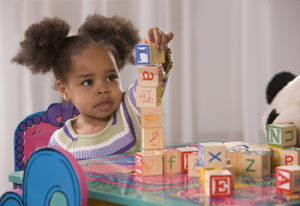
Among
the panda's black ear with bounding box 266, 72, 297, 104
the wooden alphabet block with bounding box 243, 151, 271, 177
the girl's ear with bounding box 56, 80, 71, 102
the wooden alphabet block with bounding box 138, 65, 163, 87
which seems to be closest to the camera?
the wooden alphabet block with bounding box 243, 151, 271, 177

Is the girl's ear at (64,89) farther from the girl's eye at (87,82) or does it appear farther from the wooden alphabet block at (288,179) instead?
the wooden alphabet block at (288,179)

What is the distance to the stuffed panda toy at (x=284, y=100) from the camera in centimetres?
93

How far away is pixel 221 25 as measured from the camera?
2490 millimetres

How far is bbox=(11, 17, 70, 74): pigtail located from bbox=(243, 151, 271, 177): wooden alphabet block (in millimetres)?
782

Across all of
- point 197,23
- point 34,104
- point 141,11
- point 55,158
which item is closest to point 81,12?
point 141,11

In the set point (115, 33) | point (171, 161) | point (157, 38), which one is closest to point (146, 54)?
point (157, 38)

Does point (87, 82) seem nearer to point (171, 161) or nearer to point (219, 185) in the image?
point (171, 161)

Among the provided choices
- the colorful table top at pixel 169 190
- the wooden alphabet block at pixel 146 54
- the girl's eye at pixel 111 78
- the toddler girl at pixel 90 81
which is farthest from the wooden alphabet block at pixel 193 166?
the girl's eye at pixel 111 78

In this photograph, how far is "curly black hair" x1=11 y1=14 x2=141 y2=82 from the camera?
4.26 feet

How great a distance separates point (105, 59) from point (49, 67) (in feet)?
0.73

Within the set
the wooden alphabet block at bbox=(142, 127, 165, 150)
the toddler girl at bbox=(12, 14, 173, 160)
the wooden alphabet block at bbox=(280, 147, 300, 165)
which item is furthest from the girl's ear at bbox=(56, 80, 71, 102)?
the wooden alphabet block at bbox=(280, 147, 300, 165)

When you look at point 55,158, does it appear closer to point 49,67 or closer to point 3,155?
point 49,67

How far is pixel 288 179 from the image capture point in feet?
2.17

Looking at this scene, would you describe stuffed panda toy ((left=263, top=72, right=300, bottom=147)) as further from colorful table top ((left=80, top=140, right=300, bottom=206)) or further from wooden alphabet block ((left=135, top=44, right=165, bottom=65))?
wooden alphabet block ((left=135, top=44, right=165, bottom=65))
